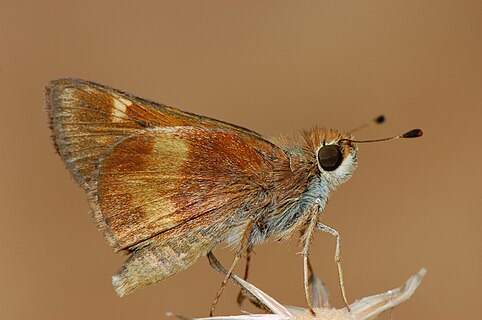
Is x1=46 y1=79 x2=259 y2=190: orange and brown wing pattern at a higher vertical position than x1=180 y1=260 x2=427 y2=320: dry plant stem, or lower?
higher

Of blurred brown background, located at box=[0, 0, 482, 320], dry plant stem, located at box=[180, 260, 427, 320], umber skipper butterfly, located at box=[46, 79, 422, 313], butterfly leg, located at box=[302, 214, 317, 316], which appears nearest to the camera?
dry plant stem, located at box=[180, 260, 427, 320]

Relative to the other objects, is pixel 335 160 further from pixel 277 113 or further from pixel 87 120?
pixel 277 113

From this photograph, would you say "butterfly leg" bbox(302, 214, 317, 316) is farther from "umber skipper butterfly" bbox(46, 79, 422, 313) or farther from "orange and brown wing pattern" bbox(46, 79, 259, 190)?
"orange and brown wing pattern" bbox(46, 79, 259, 190)

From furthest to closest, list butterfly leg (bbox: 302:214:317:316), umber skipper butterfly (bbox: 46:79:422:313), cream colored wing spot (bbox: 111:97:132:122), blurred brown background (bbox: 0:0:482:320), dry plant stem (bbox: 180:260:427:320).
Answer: blurred brown background (bbox: 0:0:482:320) < cream colored wing spot (bbox: 111:97:132:122) < umber skipper butterfly (bbox: 46:79:422:313) < butterfly leg (bbox: 302:214:317:316) < dry plant stem (bbox: 180:260:427:320)

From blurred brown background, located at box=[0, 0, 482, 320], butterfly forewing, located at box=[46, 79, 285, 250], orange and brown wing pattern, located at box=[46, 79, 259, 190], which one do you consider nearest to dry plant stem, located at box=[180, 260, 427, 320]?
butterfly forewing, located at box=[46, 79, 285, 250]

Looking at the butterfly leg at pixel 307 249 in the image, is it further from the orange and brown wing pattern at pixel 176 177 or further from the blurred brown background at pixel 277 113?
the blurred brown background at pixel 277 113

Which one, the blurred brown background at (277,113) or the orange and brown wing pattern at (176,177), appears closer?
the orange and brown wing pattern at (176,177)


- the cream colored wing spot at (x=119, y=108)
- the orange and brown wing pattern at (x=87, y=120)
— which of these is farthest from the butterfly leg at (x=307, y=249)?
the cream colored wing spot at (x=119, y=108)

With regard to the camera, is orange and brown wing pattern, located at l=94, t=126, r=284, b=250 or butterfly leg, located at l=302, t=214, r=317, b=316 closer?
butterfly leg, located at l=302, t=214, r=317, b=316
